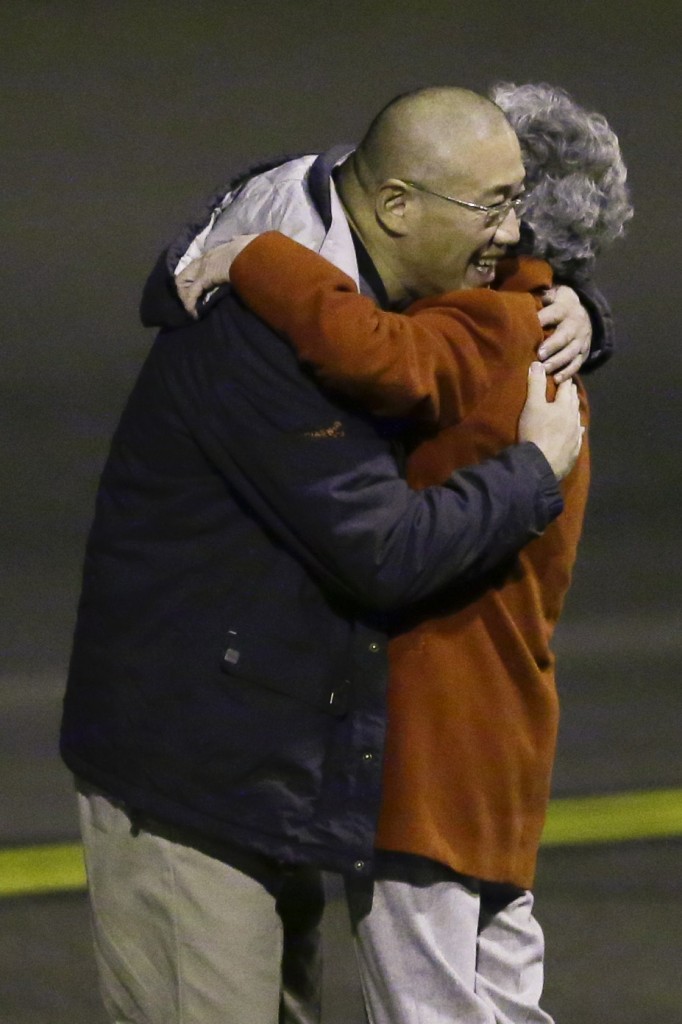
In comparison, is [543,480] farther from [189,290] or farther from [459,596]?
[189,290]

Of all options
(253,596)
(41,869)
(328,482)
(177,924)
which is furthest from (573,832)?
(328,482)

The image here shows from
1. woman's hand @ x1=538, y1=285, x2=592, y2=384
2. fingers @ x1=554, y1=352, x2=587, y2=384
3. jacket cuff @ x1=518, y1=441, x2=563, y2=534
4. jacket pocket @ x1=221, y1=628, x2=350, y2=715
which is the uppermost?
woman's hand @ x1=538, y1=285, x2=592, y2=384

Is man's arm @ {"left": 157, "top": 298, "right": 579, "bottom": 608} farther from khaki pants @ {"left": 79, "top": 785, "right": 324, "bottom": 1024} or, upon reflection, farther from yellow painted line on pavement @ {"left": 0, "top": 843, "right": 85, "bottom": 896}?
yellow painted line on pavement @ {"left": 0, "top": 843, "right": 85, "bottom": 896}

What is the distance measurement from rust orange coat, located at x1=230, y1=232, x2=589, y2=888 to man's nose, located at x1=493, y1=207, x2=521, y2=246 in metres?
0.06

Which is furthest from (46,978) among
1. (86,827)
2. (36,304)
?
(36,304)

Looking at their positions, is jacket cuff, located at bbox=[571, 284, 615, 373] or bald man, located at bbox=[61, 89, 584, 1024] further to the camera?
jacket cuff, located at bbox=[571, 284, 615, 373]

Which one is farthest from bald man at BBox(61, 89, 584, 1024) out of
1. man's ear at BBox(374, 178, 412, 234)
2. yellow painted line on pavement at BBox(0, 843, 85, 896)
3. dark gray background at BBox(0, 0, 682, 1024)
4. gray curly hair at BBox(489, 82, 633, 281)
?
yellow painted line on pavement at BBox(0, 843, 85, 896)

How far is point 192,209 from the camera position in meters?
8.55

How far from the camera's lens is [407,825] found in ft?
8.26

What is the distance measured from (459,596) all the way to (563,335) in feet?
1.23

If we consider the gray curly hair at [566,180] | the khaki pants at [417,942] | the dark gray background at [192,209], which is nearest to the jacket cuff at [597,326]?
the gray curly hair at [566,180]

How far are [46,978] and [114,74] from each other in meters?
6.96

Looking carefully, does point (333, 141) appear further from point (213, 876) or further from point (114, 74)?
point (213, 876)

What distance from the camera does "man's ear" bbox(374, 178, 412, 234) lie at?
248cm
